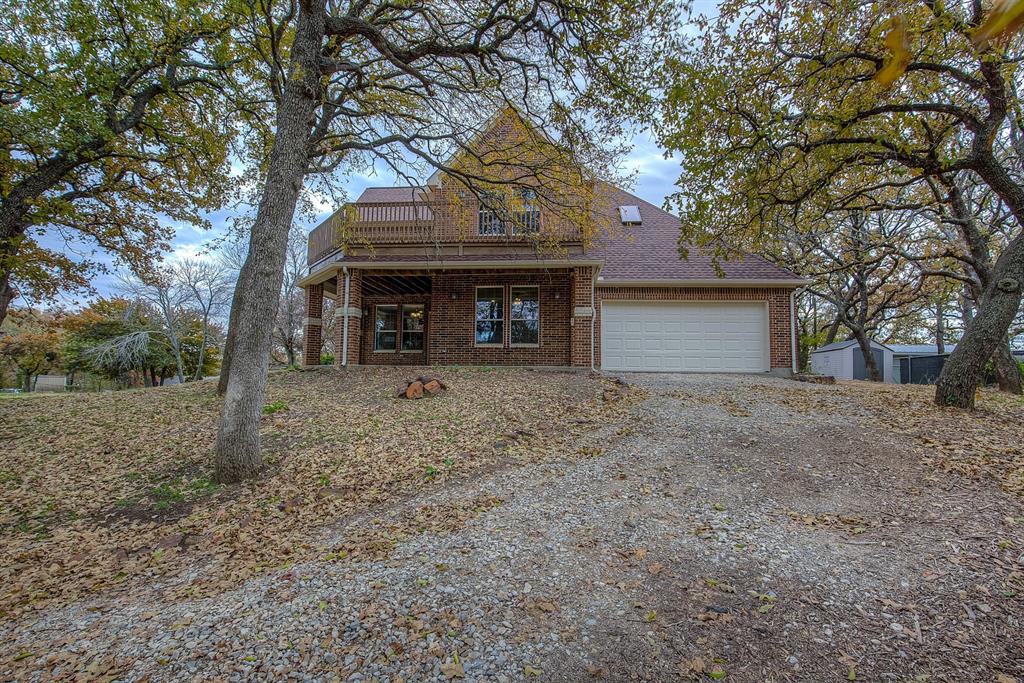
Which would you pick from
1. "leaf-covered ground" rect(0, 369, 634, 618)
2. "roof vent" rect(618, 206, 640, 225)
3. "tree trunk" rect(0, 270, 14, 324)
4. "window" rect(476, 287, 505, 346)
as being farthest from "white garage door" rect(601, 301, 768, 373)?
"tree trunk" rect(0, 270, 14, 324)

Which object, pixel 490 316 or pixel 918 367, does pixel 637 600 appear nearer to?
pixel 490 316

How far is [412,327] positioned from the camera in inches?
570

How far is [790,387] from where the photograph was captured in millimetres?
9891

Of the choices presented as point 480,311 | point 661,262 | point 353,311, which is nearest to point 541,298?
point 480,311

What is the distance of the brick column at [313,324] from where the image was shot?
14172 mm

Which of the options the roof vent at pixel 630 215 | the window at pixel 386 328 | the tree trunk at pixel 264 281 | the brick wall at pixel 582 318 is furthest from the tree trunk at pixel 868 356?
the tree trunk at pixel 264 281

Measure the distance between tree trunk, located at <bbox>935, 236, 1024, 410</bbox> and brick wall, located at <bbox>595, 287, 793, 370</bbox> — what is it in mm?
5477

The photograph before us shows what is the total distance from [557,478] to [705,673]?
9.05 feet

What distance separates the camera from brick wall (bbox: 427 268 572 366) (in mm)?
12750

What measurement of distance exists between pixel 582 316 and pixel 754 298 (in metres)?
5.37

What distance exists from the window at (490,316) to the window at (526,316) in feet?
1.08

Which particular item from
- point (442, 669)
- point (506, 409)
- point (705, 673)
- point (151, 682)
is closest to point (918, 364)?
point (506, 409)

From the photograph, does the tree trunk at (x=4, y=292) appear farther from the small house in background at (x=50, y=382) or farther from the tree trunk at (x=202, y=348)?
the small house in background at (x=50, y=382)

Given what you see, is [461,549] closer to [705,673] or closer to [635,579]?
[635,579]
